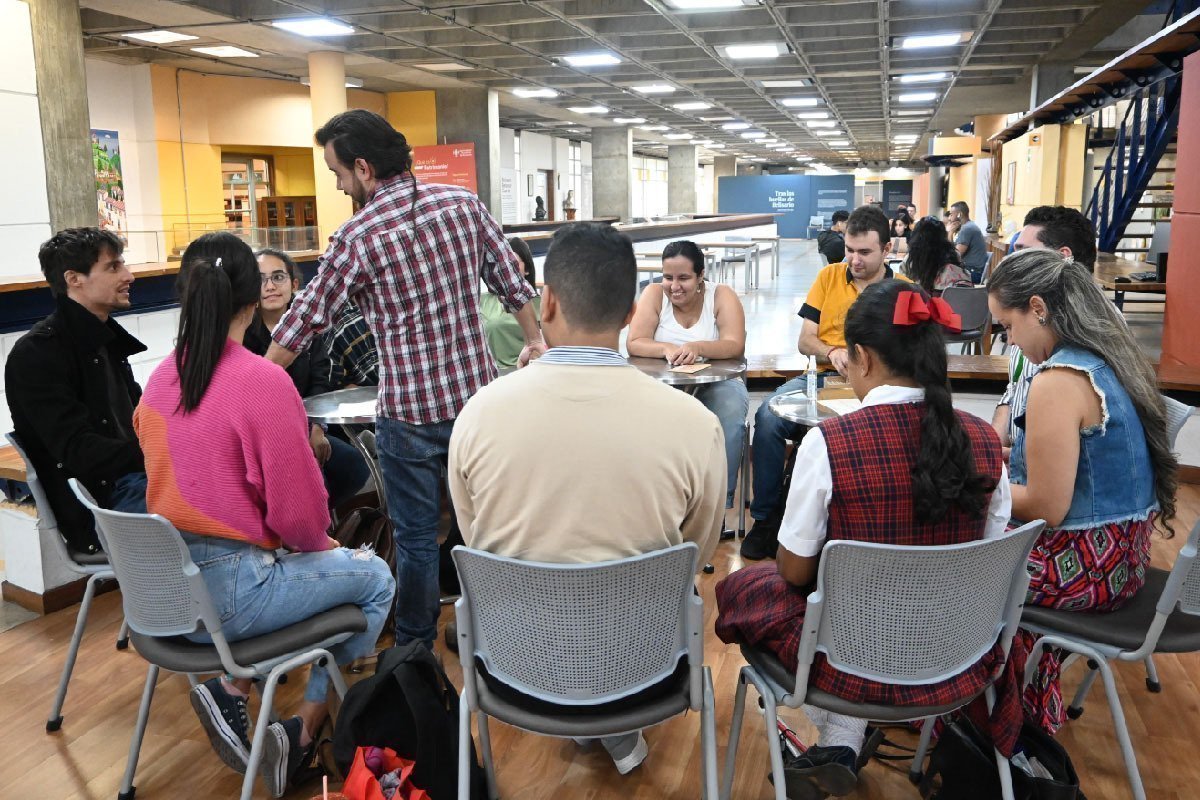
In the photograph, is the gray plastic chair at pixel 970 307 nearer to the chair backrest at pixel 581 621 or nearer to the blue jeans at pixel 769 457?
the blue jeans at pixel 769 457

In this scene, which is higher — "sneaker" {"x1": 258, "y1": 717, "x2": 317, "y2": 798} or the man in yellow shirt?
the man in yellow shirt

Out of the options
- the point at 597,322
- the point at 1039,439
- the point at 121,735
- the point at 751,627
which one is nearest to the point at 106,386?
the point at 121,735

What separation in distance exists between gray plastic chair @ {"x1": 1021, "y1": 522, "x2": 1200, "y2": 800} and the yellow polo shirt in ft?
6.37

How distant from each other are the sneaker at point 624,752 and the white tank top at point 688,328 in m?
1.90

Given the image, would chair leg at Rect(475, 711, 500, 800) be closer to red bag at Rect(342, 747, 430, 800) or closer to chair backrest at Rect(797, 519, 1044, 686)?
red bag at Rect(342, 747, 430, 800)

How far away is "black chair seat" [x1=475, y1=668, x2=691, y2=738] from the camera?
1540mm

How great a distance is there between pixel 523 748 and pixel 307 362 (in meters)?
1.65

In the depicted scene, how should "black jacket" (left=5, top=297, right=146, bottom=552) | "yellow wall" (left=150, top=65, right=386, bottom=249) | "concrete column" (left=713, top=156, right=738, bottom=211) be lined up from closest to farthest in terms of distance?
"black jacket" (left=5, top=297, right=146, bottom=552) → "yellow wall" (left=150, top=65, right=386, bottom=249) → "concrete column" (left=713, top=156, right=738, bottom=211)

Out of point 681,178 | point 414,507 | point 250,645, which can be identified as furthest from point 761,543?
point 681,178

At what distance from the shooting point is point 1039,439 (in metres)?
1.89

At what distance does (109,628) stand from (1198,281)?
4.85 m

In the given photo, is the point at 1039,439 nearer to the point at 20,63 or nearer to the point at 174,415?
the point at 174,415

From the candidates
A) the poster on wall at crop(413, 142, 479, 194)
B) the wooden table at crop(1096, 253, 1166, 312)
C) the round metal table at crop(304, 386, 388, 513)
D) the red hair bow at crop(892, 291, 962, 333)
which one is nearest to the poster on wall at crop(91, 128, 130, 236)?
the poster on wall at crop(413, 142, 479, 194)

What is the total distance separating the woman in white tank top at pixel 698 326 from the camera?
3619 mm
